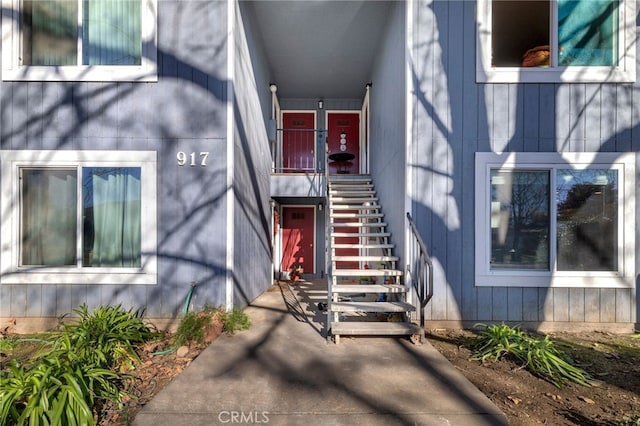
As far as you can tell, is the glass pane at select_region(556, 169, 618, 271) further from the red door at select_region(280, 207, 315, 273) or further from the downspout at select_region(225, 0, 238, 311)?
the red door at select_region(280, 207, 315, 273)

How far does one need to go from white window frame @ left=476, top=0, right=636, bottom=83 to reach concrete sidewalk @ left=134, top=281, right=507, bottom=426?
3482 mm

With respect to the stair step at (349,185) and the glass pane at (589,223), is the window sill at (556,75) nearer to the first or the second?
the glass pane at (589,223)

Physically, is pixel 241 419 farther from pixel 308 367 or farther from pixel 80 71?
pixel 80 71

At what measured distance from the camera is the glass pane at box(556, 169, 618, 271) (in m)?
3.91

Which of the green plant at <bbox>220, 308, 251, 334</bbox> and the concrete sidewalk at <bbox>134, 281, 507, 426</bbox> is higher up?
the green plant at <bbox>220, 308, 251, 334</bbox>

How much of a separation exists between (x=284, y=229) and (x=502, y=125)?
578 cm

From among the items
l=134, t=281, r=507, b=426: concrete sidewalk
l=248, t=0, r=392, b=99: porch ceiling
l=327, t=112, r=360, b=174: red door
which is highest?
l=248, t=0, r=392, b=99: porch ceiling

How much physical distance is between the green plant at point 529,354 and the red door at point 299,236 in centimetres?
533

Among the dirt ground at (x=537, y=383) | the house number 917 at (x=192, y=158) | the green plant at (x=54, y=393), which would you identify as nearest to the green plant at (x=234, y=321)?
the dirt ground at (x=537, y=383)

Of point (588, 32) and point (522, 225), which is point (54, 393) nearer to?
point (522, 225)

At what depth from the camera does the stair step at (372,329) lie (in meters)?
3.32

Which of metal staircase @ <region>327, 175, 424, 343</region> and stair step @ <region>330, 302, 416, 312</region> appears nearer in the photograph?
metal staircase @ <region>327, 175, 424, 343</region>

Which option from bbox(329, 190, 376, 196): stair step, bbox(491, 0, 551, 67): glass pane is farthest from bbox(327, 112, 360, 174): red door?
bbox(491, 0, 551, 67): glass pane

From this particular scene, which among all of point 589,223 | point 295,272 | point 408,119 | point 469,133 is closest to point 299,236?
point 295,272
